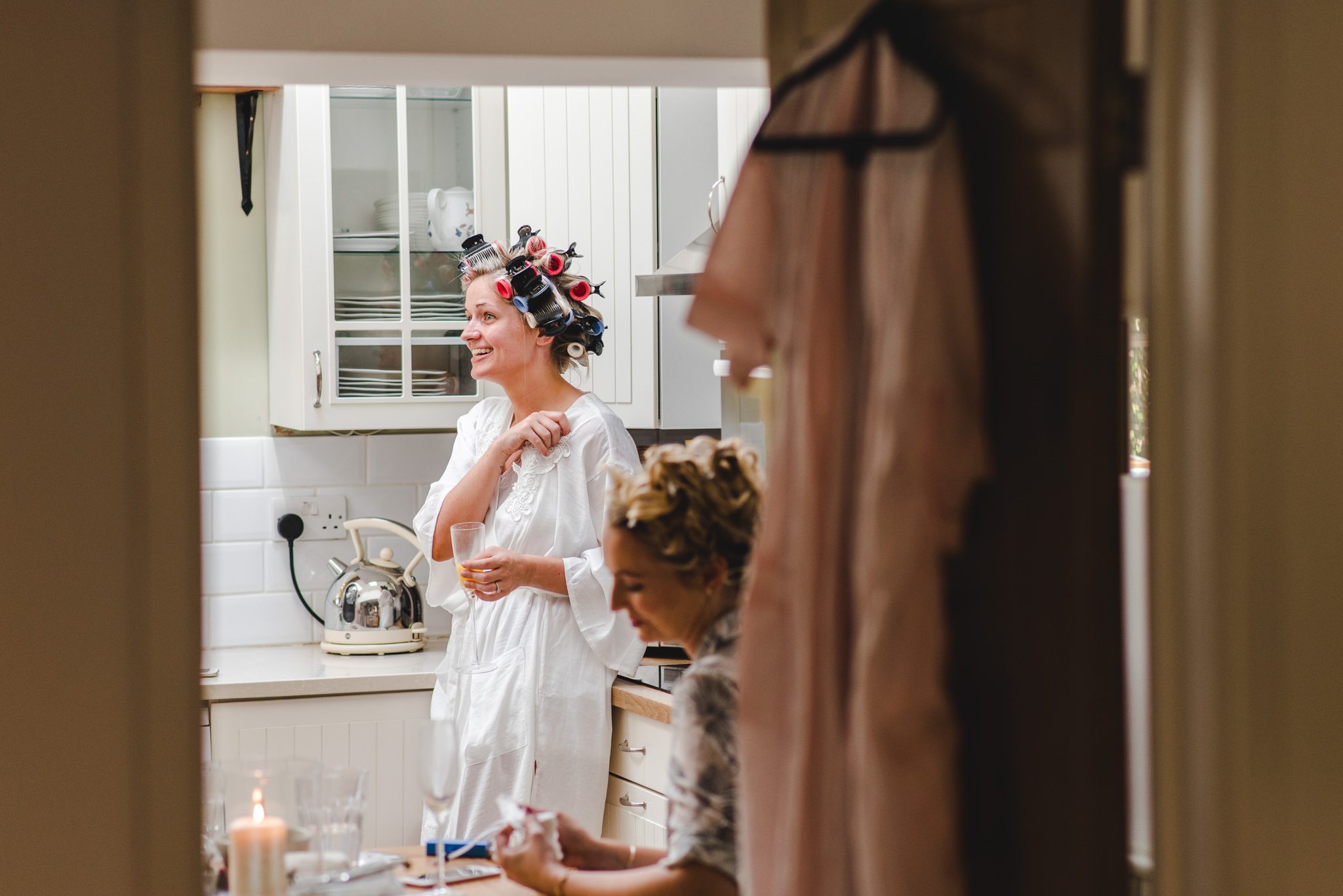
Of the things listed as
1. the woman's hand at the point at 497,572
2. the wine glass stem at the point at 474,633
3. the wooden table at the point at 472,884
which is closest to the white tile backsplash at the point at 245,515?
the wine glass stem at the point at 474,633

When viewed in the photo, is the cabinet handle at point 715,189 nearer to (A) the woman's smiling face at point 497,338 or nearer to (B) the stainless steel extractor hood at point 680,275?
(B) the stainless steel extractor hood at point 680,275

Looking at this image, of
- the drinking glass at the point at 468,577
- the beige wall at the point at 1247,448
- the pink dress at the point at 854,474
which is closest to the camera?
the pink dress at the point at 854,474

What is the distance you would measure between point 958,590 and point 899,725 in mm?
126

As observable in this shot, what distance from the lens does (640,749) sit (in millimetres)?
2438

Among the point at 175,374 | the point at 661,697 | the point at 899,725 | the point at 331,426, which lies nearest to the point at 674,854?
the point at 899,725

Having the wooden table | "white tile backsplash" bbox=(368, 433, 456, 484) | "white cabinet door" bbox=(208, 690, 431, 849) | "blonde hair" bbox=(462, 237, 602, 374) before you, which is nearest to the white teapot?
"blonde hair" bbox=(462, 237, 602, 374)

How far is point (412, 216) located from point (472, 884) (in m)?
1.97

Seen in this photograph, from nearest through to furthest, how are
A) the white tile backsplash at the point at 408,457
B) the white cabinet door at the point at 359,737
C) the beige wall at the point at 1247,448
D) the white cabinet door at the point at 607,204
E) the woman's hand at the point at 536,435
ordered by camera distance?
the beige wall at the point at 1247,448
the woman's hand at the point at 536,435
the white cabinet door at the point at 359,737
the white cabinet door at the point at 607,204
the white tile backsplash at the point at 408,457

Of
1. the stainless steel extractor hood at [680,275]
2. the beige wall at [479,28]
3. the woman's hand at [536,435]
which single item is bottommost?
the woman's hand at [536,435]

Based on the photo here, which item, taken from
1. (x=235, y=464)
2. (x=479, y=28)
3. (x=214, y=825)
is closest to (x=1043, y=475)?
(x=479, y=28)

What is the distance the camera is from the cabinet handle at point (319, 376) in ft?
9.66

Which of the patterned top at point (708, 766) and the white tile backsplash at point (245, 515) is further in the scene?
the white tile backsplash at point (245, 515)

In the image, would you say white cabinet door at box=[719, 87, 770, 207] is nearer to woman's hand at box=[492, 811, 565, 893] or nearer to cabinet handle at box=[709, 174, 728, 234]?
cabinet handle at box=[709, 174, 728, 234]

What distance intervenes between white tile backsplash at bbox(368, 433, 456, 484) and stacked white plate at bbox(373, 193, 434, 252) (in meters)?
0.55
